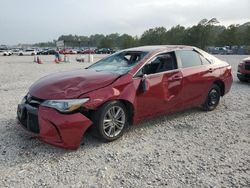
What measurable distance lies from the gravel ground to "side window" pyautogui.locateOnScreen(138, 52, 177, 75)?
103cm

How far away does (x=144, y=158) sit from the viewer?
12.2ft

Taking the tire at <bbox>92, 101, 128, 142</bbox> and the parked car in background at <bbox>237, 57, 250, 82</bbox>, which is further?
the parked car in background at <bbox>237, 57, 250, 82</bbox>

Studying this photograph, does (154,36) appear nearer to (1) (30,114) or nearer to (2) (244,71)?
(2) (244,71)

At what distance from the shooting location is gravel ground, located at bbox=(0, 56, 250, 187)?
3.16 metres

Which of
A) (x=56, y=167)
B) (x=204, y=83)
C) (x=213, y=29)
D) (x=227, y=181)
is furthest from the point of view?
(x=213, y=29)

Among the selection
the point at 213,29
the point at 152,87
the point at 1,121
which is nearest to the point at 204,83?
the point at 152,87

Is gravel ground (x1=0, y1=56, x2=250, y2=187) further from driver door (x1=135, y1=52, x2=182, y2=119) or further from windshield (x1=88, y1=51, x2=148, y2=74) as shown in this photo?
windshield (x1=88, y1=51, x2=148, y2=74)

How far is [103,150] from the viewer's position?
13.0 feet

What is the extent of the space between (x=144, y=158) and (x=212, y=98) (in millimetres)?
2969

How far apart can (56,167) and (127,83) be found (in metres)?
1.64

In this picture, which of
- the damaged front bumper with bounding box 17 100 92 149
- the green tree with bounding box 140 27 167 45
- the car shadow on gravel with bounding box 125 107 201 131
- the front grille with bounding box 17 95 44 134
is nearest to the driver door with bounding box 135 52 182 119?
the car shadow on gravel with bounding box 125 107 201 131

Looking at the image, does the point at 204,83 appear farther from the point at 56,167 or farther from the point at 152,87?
the point at 56,167

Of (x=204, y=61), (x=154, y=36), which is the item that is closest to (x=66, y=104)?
(x=204, y=61)

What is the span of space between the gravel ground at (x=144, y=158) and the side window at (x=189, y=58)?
1146 mm
